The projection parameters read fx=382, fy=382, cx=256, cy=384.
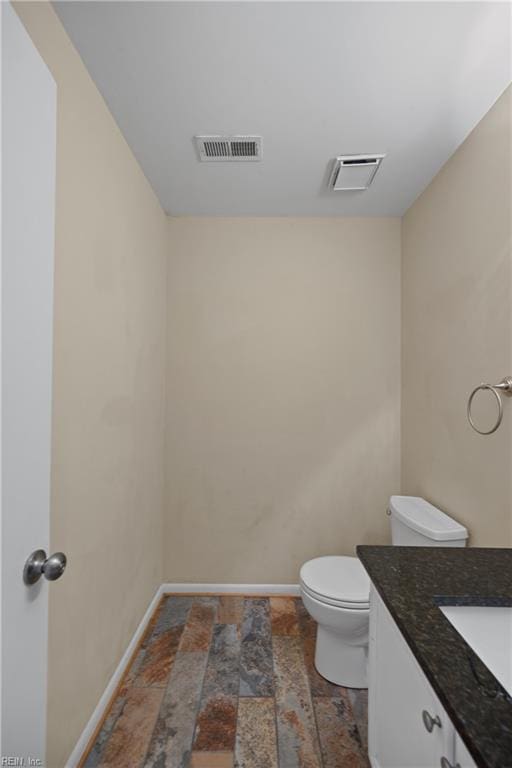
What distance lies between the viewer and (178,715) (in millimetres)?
1566

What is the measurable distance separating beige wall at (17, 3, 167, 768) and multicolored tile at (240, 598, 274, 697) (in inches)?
23.0

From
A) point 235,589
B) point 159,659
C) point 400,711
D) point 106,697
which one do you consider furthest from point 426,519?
point 106,697

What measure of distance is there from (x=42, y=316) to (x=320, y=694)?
1.90m

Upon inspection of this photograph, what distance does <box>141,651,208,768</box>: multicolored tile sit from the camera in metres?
1.39

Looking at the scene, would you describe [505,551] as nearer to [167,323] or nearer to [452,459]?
[452,459]

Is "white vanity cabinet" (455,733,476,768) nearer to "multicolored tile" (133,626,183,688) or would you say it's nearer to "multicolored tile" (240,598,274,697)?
"multicolored tile" (240,598,274,697)

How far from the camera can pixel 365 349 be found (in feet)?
8.27

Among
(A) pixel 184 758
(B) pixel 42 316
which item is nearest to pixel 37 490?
(B) pixel 42 316

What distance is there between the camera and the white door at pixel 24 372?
0.72 m

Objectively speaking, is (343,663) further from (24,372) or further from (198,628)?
(24,372)

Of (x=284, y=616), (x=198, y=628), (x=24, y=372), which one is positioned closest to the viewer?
(x=24, y=372)

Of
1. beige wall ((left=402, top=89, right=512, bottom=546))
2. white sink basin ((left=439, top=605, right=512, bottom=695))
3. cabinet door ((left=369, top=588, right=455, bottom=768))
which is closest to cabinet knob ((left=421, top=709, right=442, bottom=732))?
cabinet door ((left=369, top=588, right=455, bottom=768))

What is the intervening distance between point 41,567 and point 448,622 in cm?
88

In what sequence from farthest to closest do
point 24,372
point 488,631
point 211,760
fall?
point 211,760, point 488,631, point 24,372
